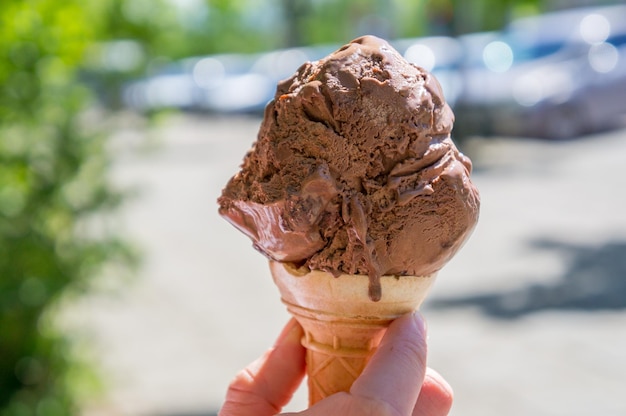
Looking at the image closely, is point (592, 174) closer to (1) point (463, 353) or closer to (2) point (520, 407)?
(1) point (463, 353)

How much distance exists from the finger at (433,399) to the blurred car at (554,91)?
12296mm

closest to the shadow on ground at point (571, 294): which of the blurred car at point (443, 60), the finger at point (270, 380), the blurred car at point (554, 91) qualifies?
the finger at point (270, 380)

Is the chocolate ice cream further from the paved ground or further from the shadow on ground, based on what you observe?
the shadow on ground

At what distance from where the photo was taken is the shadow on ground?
6.54m

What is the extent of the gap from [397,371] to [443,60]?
16.4m

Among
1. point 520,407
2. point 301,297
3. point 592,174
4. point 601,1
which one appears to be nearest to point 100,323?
point 520,407

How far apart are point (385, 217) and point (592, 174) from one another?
10.3 metres

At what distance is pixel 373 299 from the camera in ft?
5.80

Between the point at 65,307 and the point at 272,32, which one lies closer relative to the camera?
the point at 65,307

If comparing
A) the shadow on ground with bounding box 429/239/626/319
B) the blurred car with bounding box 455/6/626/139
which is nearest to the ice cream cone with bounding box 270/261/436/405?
the shadow on ground with bounding box 429/239/626/319

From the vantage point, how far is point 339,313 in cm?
183

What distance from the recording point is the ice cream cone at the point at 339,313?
1.80 metres

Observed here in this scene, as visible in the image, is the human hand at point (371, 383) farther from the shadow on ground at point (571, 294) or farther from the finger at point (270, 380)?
the shadow on ground at point (571, 294)

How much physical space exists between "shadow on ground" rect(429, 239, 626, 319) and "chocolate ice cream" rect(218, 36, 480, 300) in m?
4.86
